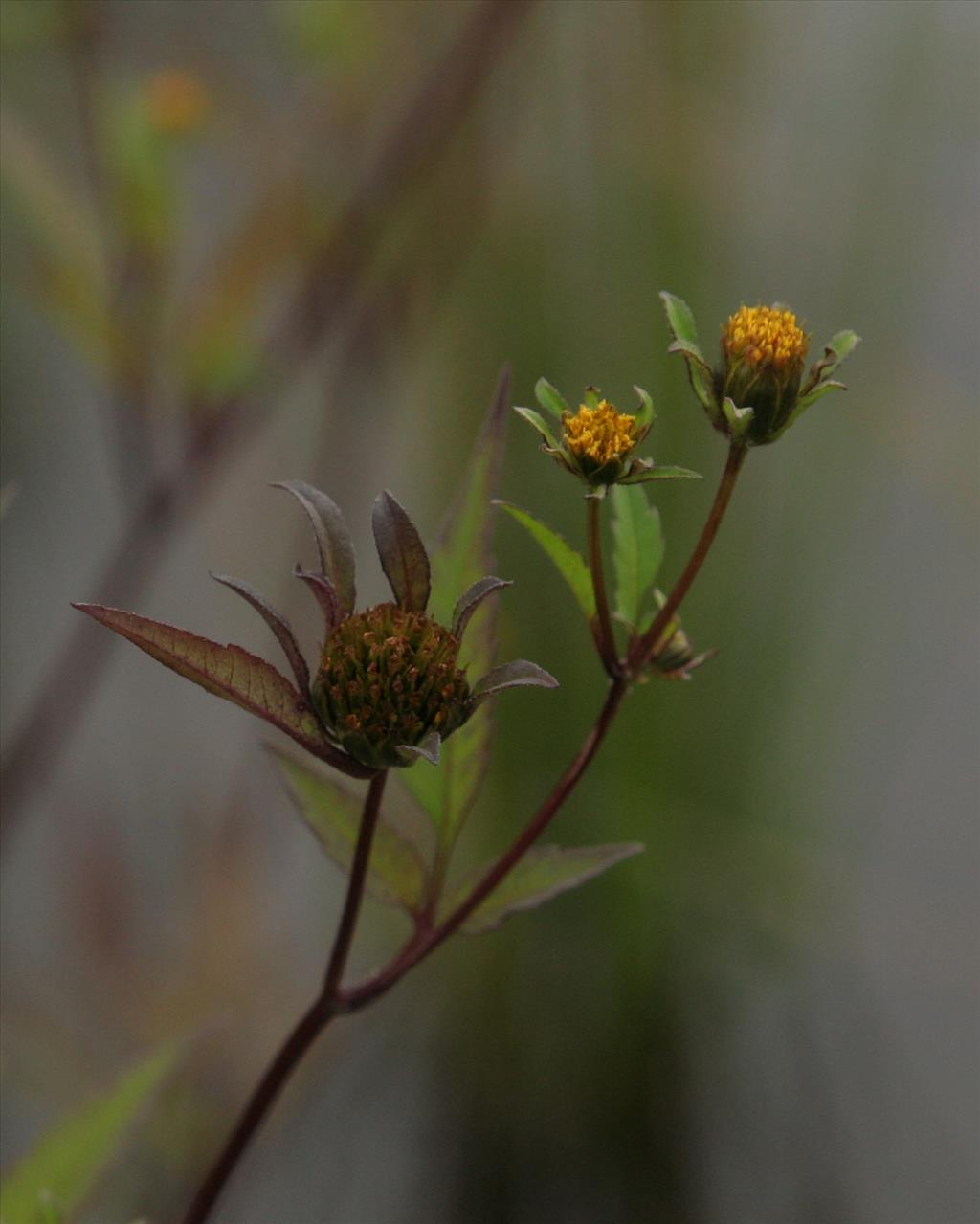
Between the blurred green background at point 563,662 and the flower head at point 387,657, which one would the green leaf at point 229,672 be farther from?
the blurred green background at point 563,662

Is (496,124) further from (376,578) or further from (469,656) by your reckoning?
(469,656)

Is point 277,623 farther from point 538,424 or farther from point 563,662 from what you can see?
point 563,662

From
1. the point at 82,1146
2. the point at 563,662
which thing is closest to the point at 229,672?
the point at 82,1146

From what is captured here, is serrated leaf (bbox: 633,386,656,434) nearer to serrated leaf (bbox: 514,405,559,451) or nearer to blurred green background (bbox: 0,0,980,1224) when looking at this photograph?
serrated leaf (bbox: 514,405,559,451)

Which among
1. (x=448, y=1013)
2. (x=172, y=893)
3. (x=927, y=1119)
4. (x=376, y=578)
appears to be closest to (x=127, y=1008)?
(x=172, y=893)

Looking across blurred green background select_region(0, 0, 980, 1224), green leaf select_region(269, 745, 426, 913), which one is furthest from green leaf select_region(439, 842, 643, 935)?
blurred green background select_region(0, 0, 980, 1224)
